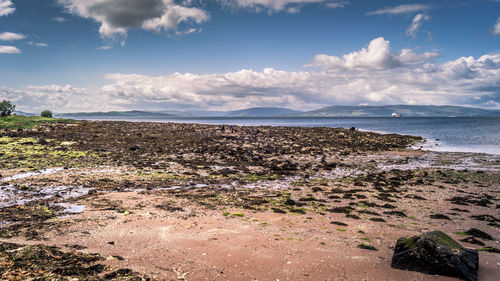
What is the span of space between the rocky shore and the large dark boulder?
19 cm

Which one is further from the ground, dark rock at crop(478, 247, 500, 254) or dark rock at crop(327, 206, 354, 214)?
dark rock at crop(478, 247, 500, 254)

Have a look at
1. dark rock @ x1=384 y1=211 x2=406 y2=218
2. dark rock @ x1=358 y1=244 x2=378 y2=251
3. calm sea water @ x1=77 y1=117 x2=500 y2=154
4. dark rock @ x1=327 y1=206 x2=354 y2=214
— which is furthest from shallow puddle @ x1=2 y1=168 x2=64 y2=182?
calm sea water @ x1=77 y1=117 x2=500 y2=154

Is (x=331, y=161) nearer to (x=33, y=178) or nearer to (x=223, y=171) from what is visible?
(x=223, y=171)

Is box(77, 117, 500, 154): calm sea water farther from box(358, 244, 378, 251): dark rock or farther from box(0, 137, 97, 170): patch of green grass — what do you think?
box(0, 137, 97, 170): patch of green grass

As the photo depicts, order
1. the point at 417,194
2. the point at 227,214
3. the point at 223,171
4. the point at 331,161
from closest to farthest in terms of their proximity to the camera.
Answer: the point at 227,214 < the point at 417,194 < the point at 223,171 < the point at 331,161

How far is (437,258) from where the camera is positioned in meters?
6.07

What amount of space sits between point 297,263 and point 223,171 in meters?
12.2

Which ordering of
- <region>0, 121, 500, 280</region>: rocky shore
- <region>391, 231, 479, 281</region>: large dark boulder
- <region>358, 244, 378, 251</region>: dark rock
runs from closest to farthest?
<region>391, 231, 479, 281</region>: large dark boulder → <region>0, 121, 500, 280</region>: rocky shore → <region>358, 244, 378, 251</region>: dark rock

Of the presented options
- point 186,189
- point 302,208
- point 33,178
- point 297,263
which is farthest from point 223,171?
point 297,263

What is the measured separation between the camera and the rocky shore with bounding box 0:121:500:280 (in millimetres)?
6145

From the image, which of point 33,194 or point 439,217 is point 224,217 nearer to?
point 439,217

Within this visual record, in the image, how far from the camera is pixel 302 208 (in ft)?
36.8

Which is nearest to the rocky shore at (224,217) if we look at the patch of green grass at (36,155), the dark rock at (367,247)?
the dark rock at (367,247)

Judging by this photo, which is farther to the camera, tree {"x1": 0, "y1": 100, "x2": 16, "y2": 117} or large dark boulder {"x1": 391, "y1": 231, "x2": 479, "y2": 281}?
tree {"x1": 0, "y1": 100, "x2": 16, "y2": 117}
